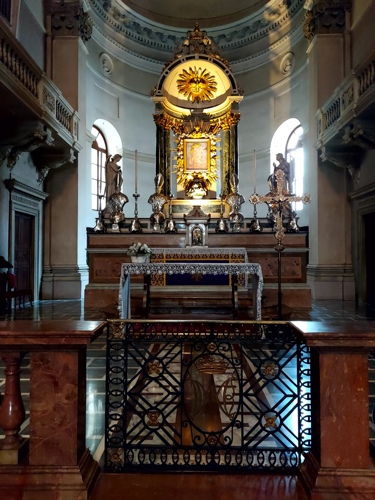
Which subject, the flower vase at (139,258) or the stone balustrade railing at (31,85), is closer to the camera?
the stone balustrade railing at (31,85)

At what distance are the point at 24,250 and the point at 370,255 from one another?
8.46 m

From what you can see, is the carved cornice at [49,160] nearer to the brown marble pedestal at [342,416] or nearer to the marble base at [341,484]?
the brown marble pedestal at [342,416]

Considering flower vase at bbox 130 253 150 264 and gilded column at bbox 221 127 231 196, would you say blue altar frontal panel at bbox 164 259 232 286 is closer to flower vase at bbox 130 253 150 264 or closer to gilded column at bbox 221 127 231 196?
flower vase at bbox 130 253 150 264

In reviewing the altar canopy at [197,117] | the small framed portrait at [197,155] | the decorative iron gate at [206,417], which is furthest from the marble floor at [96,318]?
the small framed portrait at [197,155]

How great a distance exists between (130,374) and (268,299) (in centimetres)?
467

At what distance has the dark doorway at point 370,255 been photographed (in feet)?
32.2

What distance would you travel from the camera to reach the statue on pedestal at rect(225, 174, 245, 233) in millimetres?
9844

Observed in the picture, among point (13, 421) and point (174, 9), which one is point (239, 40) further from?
point (13, 421)

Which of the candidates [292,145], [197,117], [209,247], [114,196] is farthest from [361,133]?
[292,145]

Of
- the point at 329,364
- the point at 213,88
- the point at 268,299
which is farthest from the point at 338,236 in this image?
the point at 329,364

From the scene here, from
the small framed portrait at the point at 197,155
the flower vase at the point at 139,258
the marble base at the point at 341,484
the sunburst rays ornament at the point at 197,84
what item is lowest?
the marble base at the point at 341,484

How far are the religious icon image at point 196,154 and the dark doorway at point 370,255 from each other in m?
4.38

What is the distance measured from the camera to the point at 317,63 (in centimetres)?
1093

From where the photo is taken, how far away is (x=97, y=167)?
14023 mm
